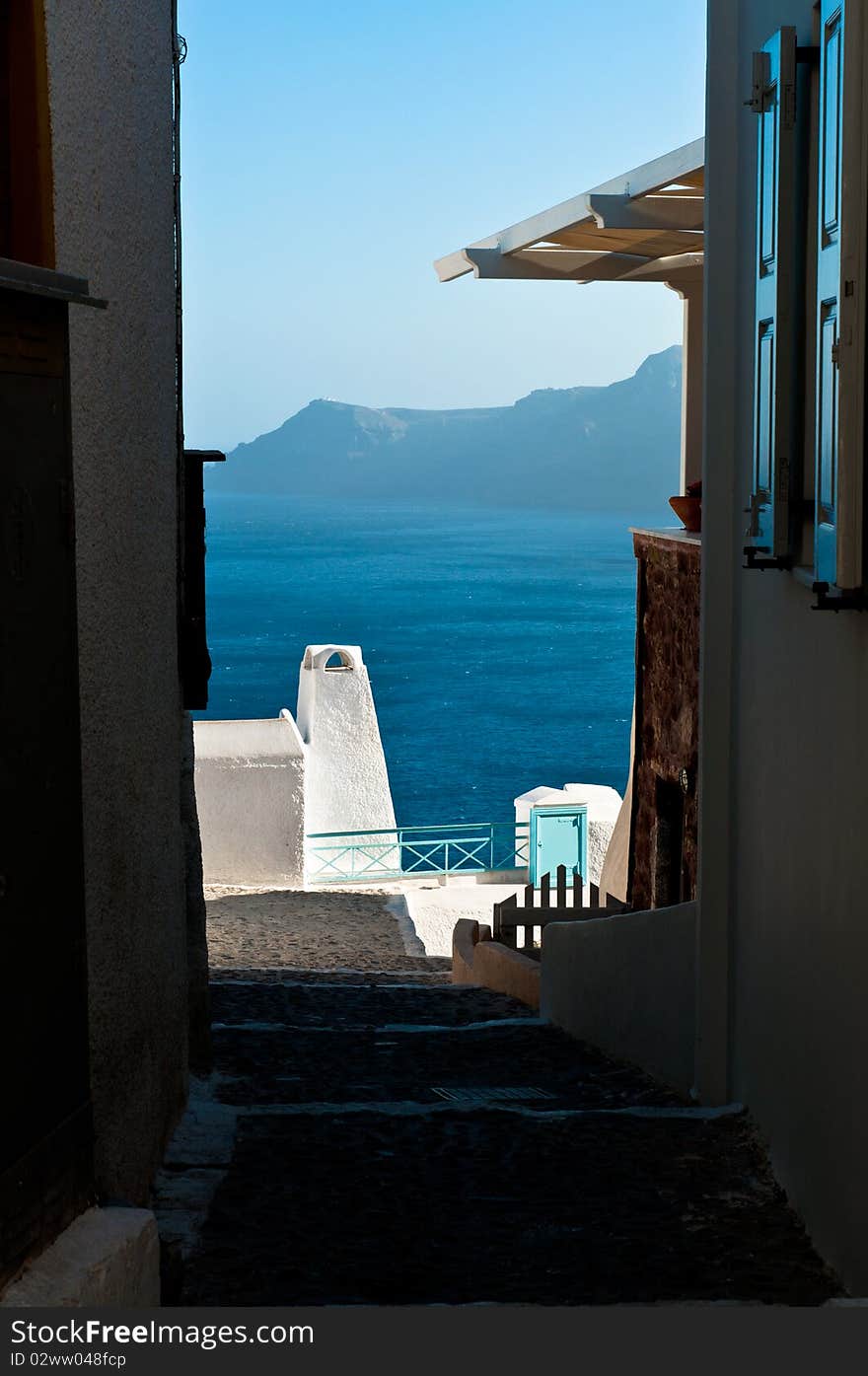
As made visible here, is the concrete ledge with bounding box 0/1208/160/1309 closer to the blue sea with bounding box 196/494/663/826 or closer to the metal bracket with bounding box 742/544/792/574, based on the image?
the metal bracket with bounding box 742/544/792/574

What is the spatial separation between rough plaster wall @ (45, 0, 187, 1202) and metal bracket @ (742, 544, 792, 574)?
1.84 m

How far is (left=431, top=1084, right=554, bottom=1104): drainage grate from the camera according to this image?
5.92 metres

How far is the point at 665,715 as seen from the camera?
10.4 meters

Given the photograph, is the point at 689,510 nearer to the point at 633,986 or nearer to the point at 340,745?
the point at 633,986

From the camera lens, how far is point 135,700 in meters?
4.50

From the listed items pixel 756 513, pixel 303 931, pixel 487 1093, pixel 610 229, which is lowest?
pixel 303 931

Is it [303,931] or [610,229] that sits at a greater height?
[610,229]

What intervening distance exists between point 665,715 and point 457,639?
81.7 m

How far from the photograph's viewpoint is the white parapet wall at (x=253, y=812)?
17.6 m

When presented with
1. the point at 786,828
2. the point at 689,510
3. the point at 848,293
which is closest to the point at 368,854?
the point at 689,510

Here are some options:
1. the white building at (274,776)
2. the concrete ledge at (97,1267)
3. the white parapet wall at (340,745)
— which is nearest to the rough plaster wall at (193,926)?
the concrete ledge at (97,1267)

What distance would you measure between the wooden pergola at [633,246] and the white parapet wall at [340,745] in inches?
268

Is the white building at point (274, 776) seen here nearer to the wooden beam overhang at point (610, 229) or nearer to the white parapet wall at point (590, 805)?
the white parapet wall at point (590, 805)

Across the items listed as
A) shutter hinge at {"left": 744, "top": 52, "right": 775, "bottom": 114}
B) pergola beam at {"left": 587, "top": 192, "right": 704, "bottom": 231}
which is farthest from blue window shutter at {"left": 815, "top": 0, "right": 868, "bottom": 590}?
pergola beam at {"left": 587, "top": 192, "right": 704, "bottom": 231}
